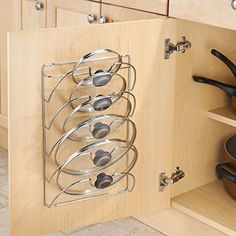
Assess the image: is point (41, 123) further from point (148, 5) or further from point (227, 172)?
point (227, 172)

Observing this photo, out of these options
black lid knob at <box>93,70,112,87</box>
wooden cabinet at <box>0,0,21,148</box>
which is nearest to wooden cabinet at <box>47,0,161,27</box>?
wooden cabinet at <box>0,0,21,148</box>

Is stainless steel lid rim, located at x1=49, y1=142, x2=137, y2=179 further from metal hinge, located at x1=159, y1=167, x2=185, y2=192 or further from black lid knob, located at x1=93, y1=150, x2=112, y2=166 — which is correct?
metal hinge, located at x1=159, y1=167, x2=185, y2=192

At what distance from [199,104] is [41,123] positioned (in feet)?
2.15

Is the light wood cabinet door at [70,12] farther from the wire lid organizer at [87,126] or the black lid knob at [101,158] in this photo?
the black lid knob at [101,158]

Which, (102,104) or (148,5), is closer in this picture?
(102,104)

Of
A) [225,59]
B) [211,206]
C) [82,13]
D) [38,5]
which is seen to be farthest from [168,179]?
[38,5]

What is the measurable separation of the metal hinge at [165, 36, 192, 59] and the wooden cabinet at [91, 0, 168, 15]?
0.34 ft

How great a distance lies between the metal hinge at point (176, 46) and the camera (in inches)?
77.9

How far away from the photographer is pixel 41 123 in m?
1.76

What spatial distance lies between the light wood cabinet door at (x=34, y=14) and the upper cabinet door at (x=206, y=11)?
70 cm

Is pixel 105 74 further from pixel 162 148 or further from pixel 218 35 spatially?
pixel 218 35

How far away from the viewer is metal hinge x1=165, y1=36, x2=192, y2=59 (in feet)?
6.49

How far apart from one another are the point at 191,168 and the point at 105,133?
544mm

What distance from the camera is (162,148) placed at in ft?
6.86
